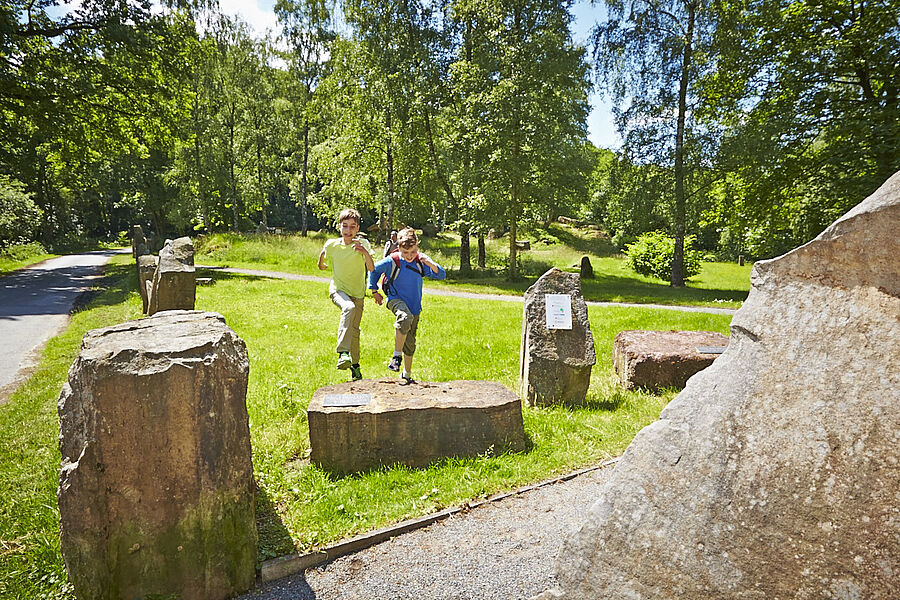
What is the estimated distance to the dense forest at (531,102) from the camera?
51.8 feet

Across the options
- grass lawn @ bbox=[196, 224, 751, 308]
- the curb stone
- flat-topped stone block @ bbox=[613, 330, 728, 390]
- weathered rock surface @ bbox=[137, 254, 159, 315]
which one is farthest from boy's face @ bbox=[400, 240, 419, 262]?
grass lawn @ bbox=[196, 224, 751, 308]

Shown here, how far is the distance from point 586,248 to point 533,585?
34.8 meters

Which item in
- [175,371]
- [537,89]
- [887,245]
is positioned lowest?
[175,371]

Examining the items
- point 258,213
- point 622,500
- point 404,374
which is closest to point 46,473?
point 404,374

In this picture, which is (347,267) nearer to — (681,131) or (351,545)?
(351,545)

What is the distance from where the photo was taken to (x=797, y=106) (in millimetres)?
16453

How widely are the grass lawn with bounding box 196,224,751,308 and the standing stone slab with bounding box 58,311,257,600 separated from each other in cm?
1405

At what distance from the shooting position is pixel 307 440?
531 centimetres

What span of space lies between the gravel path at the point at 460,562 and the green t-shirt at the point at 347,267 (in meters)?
3.56

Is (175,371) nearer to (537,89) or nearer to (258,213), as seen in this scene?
(537,89)

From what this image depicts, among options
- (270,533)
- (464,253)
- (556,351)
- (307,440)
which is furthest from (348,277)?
(464,253)

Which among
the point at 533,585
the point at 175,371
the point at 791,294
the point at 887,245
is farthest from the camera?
the point at 533,585

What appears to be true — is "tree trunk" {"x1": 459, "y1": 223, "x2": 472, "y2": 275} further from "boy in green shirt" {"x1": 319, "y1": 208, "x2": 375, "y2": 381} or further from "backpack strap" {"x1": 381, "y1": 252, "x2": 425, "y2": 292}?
"backpack strap" {"x1": 381, "y1": 252, "x2": 425, "y2": 292}

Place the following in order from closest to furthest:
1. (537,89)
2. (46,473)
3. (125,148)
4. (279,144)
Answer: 1. (46,473)
2. (537,89)
3. (125,148)
4. (279,144)
